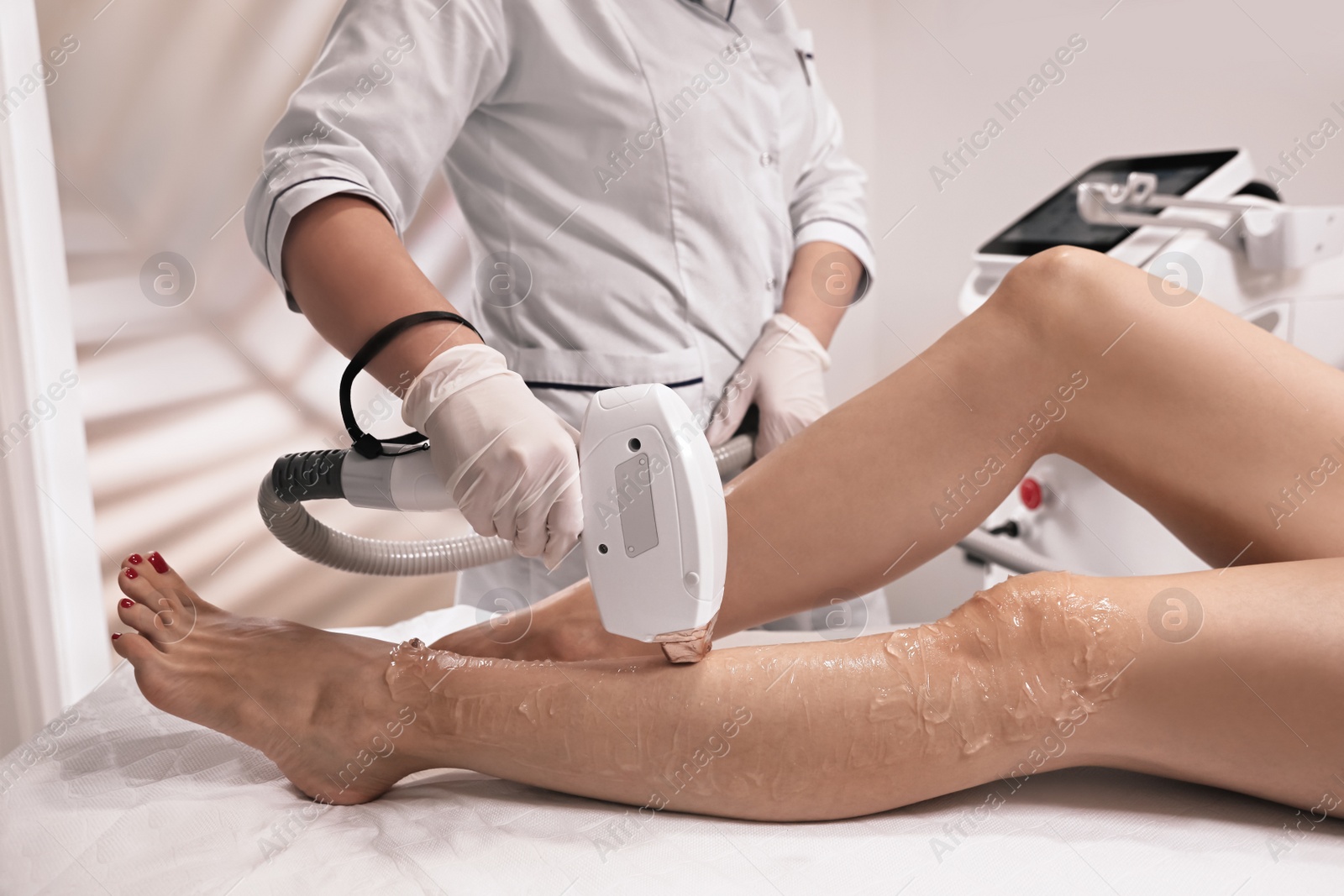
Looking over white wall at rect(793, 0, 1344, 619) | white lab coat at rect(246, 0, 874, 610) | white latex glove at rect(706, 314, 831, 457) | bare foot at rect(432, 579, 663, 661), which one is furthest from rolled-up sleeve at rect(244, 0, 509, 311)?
white wall at rect(793, 0, 1344, 619)

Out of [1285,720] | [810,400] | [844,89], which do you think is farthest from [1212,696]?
[844,89]

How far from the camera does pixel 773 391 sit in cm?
145

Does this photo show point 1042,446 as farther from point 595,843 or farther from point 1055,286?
point 595,843

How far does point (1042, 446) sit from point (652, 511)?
480 millimetres

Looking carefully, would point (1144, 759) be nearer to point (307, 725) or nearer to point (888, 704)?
point (888, 704)

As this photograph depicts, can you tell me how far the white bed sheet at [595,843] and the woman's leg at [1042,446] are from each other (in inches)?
10.4

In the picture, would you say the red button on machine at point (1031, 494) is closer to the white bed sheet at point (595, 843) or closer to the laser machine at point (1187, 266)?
the laser machine at point (1187, 266)

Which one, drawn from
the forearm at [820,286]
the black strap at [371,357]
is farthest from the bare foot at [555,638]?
the forearm at [820,286]

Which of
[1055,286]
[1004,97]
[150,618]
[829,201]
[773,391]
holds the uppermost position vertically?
[1004,97]

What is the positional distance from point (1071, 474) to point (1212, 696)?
86 cm

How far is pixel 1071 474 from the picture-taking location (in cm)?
165

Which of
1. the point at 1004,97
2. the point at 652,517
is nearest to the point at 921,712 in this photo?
the point at 652,517

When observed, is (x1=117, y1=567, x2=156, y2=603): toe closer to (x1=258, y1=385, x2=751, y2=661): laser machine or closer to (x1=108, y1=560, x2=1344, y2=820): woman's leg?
(x1=108, y1=560, x2=1344, y2=820): woman's leg

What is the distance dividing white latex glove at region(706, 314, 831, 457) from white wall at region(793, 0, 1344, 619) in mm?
1523
